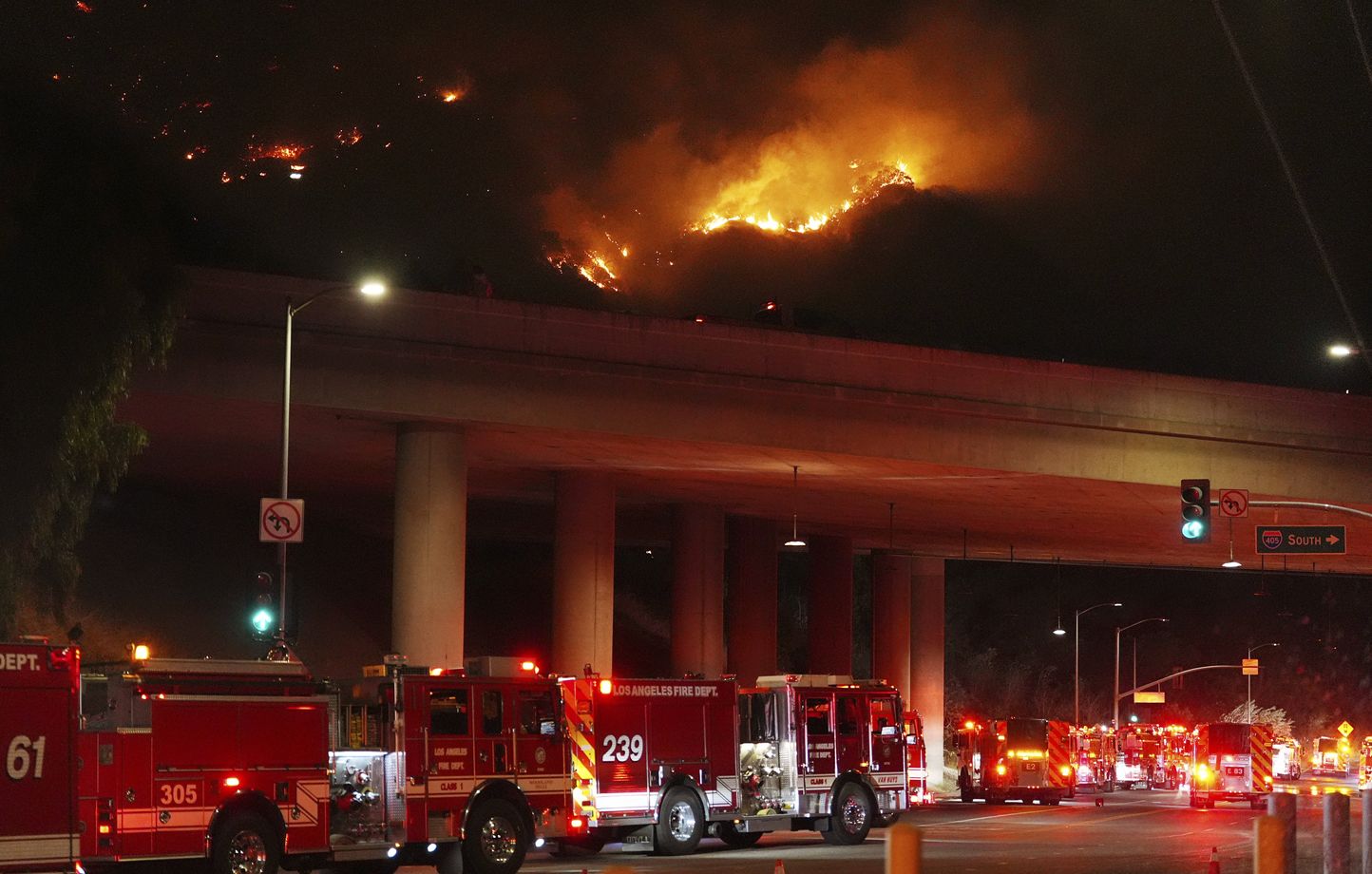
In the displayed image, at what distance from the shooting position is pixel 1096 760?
2229 inches

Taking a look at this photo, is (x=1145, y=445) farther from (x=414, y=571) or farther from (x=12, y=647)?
(x=12, y=647)

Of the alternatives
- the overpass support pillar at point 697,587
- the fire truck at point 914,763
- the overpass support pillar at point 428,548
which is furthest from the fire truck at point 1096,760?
the overpass support pillar at point 428,548

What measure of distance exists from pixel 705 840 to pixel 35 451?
1353cm

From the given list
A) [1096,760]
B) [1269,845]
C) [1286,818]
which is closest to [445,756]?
[1286,818]

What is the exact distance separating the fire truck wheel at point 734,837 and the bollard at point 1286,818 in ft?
52.3

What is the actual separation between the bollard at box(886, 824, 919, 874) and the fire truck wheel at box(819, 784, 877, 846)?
20.7 meters

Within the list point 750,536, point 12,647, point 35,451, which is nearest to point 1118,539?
point 750,536

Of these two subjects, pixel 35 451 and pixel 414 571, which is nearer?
pixel 35 451

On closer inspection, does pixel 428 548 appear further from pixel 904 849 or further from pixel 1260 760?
pixel 904 849

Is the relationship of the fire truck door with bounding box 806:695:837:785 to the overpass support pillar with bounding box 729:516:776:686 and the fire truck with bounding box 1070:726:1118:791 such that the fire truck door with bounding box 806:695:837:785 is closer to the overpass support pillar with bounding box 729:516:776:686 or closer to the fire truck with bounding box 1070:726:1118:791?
the overpass support pillar with bounding box 729:516:776:686

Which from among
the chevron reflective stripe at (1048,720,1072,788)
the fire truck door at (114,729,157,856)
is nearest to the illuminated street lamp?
the fire truck door at (114,729,157,856)

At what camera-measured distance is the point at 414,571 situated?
32656 millimetres

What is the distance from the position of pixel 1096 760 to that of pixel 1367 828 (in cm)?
4316

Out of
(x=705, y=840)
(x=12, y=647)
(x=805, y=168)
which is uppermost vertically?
(x=805, y=168)
